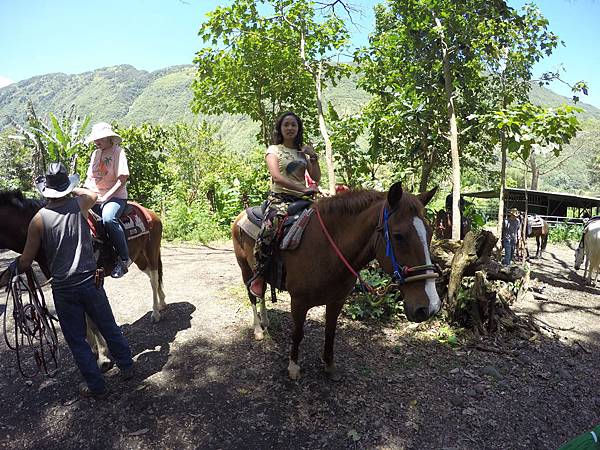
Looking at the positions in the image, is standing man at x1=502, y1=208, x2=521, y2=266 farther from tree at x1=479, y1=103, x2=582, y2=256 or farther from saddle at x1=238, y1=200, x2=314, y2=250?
saddle at x1=238, y1=200, x2=314, y2=250

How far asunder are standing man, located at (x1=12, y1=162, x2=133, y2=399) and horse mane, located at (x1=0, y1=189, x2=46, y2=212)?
34cm

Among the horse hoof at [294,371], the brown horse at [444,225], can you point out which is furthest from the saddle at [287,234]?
the brown horse at [444,225]

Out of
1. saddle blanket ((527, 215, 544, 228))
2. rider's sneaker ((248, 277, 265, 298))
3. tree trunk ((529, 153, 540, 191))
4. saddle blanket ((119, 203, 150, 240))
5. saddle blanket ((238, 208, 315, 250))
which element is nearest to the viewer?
saddle blanket ((238, 208, 315, 250))

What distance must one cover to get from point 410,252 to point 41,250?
11.3ft

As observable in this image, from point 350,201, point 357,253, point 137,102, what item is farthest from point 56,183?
point 137,102

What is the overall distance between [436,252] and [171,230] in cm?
993

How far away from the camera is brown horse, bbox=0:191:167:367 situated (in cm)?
336

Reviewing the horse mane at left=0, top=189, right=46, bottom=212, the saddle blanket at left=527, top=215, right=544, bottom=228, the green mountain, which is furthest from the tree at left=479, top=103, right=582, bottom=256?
the green mountain

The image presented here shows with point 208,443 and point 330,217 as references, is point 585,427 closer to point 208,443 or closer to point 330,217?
point 330,217

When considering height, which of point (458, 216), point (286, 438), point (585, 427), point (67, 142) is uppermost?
point (67, 142)

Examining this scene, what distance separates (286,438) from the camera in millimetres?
2891

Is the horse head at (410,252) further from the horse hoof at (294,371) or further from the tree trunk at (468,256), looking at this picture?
the tree trunk at (468,256)

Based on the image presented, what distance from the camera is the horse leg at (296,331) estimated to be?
3.40 m

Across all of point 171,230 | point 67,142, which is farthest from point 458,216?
point 67,142
